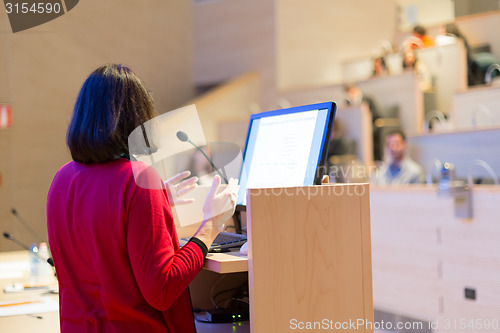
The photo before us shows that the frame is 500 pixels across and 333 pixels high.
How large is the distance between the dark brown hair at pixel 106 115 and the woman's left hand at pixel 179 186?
215 mm

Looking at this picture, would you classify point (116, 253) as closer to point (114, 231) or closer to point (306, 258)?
point (114, 231)

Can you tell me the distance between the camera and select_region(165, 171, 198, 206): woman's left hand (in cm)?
125

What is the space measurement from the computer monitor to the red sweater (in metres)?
0.31

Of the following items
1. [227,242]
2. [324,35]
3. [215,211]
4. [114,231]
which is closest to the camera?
[114,231]

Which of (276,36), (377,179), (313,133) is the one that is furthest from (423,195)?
(276,36)

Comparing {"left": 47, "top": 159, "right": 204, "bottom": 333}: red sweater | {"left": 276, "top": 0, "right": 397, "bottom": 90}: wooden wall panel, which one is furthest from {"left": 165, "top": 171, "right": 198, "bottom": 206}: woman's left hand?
{"left": 276, "top": 0, "right": 397, "bottom": 90}: wooden wall panel

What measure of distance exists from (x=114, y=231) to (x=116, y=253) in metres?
0.04

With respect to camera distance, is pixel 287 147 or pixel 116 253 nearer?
pixel 116 253

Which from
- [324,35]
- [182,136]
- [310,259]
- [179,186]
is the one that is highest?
[324,35]

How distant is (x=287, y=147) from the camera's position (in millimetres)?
1301

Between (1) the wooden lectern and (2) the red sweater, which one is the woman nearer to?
(2) the red sweater

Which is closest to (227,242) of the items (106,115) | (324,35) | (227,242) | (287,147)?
(227,242)

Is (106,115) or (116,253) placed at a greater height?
(106,115)

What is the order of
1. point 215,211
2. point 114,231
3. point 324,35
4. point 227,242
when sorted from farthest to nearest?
point 324,35 < point 227,242 < point 215,211 < point 114,231
